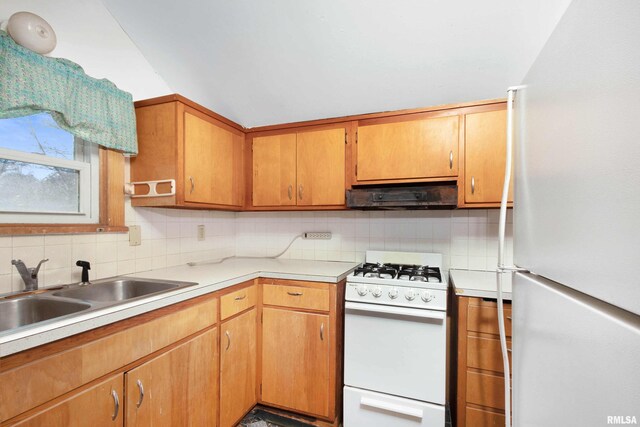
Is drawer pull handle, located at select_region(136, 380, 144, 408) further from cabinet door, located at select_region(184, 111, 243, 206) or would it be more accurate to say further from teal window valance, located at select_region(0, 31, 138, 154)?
teal window valance, located at select_region(0, 31, 138, 154)

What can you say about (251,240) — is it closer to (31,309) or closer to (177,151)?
(177,151)

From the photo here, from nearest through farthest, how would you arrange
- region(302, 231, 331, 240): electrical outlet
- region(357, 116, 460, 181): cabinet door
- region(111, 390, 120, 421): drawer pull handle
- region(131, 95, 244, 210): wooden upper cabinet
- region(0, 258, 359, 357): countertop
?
region(0, 258, 359, 357): countertop < region(111, 390, 120, 421): drawer pull handle < region(131, 95, 244, 210): wooden upper cabinet < region(357, 116, 460, 181): cabinet door < region(302, 231, 331, 240): electrical outlet

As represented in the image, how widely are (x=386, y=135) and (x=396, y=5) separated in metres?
0.73

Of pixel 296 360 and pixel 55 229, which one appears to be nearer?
pixel 55 229

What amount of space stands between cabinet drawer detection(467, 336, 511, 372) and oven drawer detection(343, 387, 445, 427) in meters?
0.33

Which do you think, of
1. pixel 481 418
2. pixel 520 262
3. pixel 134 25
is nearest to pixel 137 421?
pixel 520 262

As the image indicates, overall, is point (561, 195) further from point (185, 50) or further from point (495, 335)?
point (185, 50)

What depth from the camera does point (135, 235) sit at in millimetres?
1812

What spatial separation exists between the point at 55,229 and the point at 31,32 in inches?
35.4

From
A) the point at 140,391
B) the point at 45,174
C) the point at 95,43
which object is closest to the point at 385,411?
the point at 140,391

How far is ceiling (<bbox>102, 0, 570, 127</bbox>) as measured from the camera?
1.56 m

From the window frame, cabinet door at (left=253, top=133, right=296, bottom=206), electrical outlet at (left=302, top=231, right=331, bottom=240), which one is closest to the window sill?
the window frame

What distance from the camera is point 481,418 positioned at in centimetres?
152

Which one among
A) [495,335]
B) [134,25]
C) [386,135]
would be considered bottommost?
[495,335]
